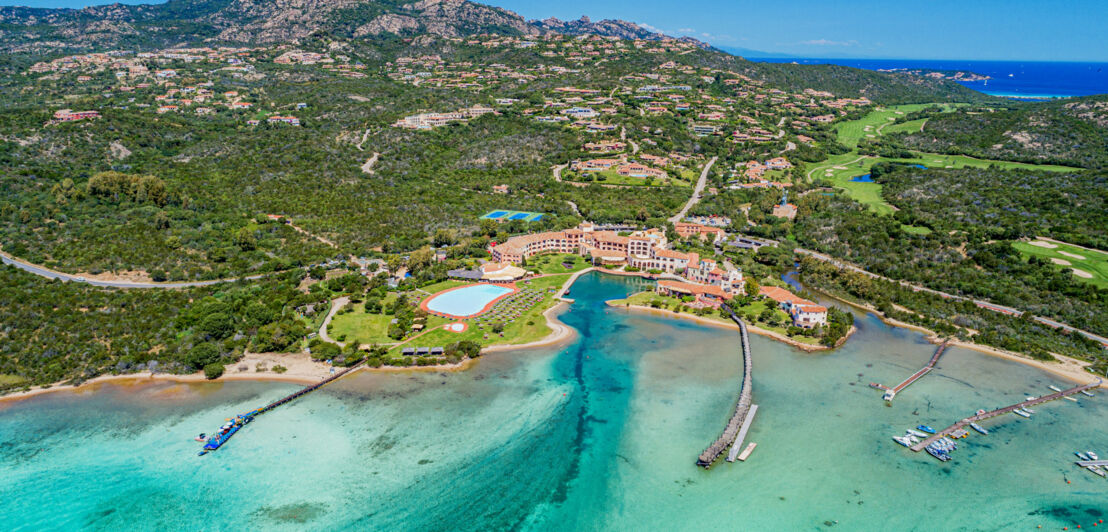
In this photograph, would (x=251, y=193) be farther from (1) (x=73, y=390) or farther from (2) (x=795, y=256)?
(2) (x=795, y=256)

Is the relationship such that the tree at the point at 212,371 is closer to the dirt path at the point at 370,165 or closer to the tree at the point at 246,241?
the tree at the point at 246,241

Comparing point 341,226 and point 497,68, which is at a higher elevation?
point 497,68

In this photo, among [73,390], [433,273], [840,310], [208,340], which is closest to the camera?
[73,390]

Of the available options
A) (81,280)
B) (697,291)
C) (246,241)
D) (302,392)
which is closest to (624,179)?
(697,291)

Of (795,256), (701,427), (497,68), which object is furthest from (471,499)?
(497,68)

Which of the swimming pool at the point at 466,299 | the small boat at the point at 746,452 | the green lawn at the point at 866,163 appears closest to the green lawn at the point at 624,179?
A: the green lawn at the point at 866,163

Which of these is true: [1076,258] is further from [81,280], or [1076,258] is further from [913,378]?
[81,280]
